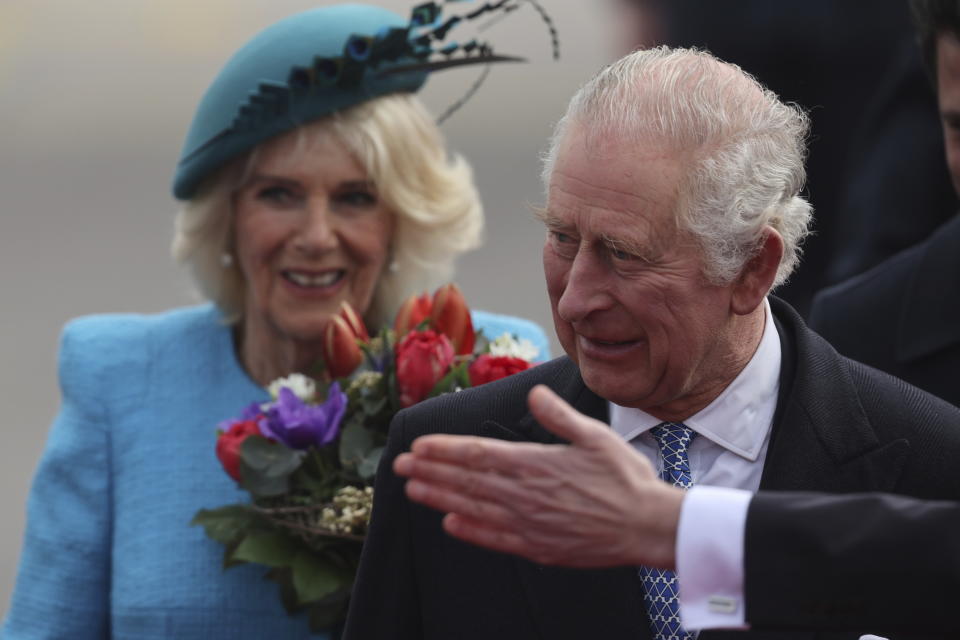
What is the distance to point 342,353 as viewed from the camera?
3293 mm

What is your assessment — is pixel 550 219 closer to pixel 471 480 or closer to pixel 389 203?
pixel 471 480

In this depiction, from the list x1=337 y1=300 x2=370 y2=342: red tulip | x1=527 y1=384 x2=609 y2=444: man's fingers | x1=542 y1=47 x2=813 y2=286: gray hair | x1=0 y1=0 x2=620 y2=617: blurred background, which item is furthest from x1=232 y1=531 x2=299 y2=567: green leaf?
x1=0 y1=0 x2=620 y2=617: blurred background

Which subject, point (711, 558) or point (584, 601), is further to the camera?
point (584, 601)

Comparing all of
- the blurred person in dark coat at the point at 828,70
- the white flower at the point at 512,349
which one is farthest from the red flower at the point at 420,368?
the blurred person in dark coat at the point at 828,70

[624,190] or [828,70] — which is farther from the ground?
[624,190]

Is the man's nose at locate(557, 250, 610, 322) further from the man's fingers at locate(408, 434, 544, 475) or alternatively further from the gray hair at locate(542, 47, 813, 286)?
the man's fingers at locate(408, 434, 544, 475)

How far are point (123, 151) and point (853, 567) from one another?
1081 centimetres

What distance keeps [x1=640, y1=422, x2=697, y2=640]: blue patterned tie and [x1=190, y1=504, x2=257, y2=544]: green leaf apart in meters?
0.97

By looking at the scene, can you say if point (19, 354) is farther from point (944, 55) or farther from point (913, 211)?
point (944, 55)

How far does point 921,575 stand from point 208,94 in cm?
222

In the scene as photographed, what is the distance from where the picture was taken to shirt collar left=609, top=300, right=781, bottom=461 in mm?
2572

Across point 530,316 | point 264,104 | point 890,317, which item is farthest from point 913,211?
point 530,316

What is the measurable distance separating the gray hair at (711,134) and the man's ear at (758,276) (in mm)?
18

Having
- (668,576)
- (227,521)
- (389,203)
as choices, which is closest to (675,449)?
(668,576)
